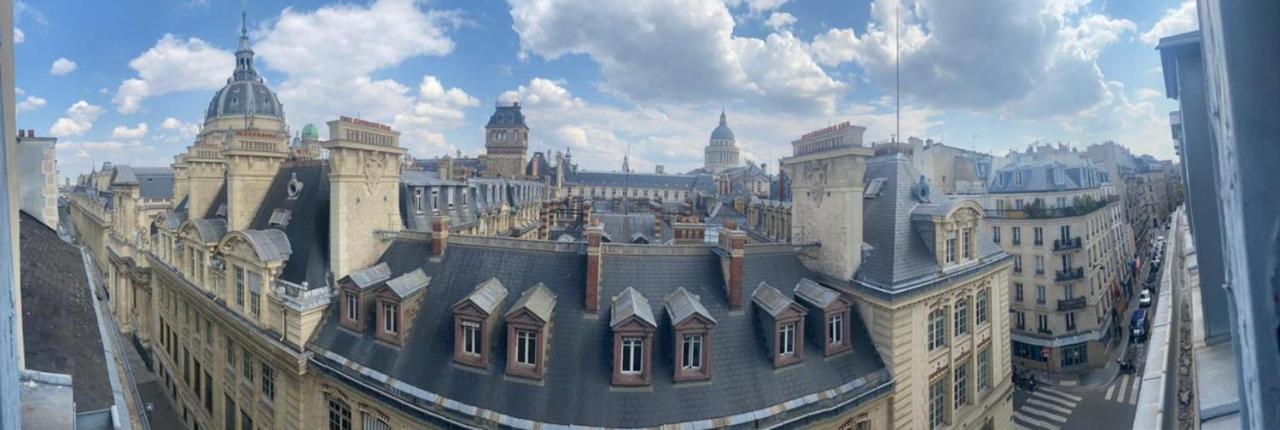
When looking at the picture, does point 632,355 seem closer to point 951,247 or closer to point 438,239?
point 438,239

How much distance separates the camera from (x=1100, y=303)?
1604 inches

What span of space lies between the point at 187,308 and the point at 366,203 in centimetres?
1581

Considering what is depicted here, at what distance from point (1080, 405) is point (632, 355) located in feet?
108

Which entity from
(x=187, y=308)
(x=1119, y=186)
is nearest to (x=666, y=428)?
(x=187, y=308)

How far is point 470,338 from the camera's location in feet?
50.1

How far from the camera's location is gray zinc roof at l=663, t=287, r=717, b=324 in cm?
1451

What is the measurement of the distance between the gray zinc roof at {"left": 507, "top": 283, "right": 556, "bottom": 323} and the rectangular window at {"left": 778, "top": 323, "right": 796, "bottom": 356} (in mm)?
6656

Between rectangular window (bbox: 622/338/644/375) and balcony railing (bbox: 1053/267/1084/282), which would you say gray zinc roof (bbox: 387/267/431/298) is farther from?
balcony railing (bbox: 1053/267/1084/282)

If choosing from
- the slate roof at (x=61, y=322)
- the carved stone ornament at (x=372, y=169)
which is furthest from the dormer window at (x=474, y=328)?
the carved stone ornament at (x=372, y=169)

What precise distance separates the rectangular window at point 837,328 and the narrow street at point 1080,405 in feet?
64.0

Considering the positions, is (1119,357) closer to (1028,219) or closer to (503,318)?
(1028,219)

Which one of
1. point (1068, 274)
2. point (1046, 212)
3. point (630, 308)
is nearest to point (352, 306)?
point (630, 308)

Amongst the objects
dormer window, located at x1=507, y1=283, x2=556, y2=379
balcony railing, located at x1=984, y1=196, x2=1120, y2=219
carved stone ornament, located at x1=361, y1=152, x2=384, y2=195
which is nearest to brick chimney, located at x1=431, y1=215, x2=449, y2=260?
carved stone ornament, located at x1=361, y1=152, x2=384, y2=195

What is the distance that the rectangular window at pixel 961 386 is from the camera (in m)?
19.7
